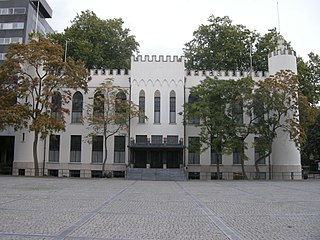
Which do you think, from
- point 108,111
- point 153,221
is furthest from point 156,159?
point 153,221

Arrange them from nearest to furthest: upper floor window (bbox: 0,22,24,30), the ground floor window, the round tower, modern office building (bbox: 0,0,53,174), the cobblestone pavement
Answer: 1. the cobblestone pavement
2. the round tower
3. the ground floor window
4. modern office building (bbox: 0,0,53,174)
5. upper floor window (bbox: 0,22,24,30)

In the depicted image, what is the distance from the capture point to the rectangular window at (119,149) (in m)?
37.1

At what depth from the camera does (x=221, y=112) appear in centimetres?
3228

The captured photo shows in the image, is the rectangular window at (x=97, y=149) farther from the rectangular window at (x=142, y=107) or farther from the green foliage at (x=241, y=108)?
the green foliage at (x=241, y=108)

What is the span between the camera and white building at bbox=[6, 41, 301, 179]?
1431 inches

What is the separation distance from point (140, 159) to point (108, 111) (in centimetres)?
618

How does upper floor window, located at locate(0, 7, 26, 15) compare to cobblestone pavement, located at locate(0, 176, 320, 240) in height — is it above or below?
above

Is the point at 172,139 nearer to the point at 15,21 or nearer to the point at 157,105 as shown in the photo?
the point at 157,105

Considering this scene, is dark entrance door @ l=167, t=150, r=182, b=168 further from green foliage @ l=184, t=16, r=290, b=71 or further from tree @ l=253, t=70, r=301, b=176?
green foliage @ l=184, t=16, r=290, b=71

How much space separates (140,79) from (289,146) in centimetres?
1672

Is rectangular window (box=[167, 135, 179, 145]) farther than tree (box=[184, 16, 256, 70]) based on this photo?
No

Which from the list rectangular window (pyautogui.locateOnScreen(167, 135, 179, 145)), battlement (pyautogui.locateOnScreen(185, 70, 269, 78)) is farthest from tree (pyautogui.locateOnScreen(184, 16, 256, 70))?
rectangular window (pyautogui.locateOnScreen(167, 135, 179, 145))

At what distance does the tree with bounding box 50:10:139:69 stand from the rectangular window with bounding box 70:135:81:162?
35.0ft

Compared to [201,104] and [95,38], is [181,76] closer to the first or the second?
[201,104]
